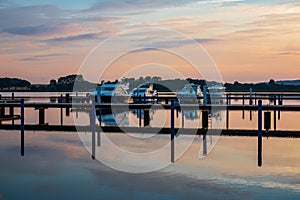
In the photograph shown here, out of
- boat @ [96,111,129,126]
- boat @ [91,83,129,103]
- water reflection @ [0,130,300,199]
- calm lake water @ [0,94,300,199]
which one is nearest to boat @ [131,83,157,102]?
boat @ [91,83,129,103]

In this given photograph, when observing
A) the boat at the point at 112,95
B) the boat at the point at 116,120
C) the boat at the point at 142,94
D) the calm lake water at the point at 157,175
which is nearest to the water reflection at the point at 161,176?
the calm lake water at the point at 157,175

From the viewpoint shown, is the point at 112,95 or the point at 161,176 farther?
the point at 112,95

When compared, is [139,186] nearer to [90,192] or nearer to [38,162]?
[90,192]

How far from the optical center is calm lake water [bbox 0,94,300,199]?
1083 centimetres

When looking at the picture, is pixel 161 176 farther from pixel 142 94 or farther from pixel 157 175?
pixel 142 94

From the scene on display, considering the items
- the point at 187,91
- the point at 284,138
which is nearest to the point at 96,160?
the point at 284,138

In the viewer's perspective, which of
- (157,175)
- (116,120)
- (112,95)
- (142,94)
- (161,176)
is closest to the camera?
(161,176)

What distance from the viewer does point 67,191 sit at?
11.1 m

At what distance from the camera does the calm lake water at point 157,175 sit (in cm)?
1083

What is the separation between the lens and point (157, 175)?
12805 millimetres

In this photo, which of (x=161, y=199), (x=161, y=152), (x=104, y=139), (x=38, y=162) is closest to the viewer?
(x=161, y=199)

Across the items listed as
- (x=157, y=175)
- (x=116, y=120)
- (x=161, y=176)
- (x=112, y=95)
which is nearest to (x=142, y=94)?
(x=112, y=95)

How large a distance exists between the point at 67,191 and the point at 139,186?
1651mm

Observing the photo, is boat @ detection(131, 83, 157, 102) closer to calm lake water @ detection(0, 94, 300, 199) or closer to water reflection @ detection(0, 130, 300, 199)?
calm lake water @ detection(0, 94, 300, 199)
